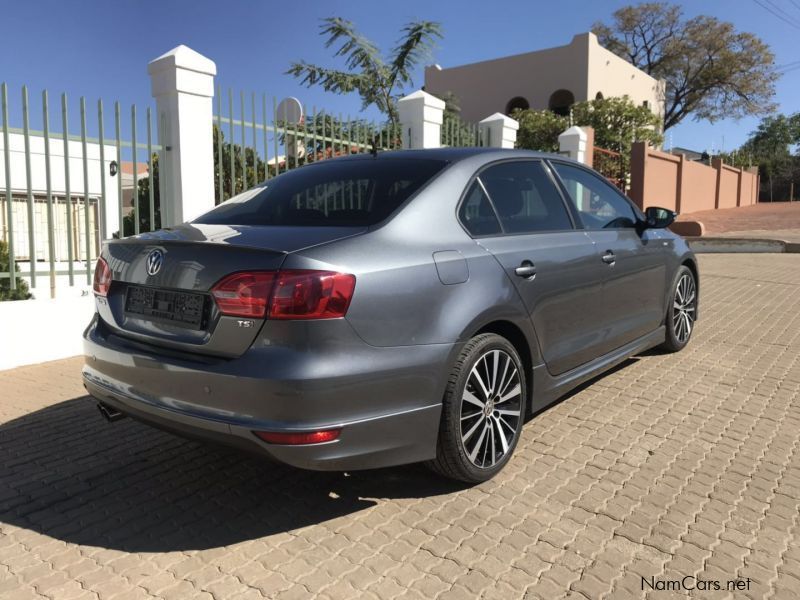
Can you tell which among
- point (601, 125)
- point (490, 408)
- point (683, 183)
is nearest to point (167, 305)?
point (490, 408)

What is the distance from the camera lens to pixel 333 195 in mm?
3432

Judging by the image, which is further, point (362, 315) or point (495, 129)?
point (495, 129)

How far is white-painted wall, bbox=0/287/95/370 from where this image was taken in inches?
211

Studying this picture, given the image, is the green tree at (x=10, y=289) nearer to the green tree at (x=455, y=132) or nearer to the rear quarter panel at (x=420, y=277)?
the rear quarter panel at (x=420, y=277)

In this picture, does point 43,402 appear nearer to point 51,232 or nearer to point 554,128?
point 51,232

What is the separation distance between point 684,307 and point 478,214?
310cm

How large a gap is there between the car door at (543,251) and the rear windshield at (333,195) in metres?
0.34

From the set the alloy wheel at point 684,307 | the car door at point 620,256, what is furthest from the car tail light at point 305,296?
the alloy wheel at point 684,307

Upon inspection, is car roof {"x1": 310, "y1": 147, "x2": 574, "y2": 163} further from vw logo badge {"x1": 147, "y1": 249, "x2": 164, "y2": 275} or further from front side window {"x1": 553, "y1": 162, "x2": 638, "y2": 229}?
vw logo badge {"x1": 147, "y1": 249, "x2": 164, "y2": 275}

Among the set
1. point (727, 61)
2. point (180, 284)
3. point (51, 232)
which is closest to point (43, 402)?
point (51, 232)

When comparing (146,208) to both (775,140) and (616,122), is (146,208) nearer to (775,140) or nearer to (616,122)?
(616,122)

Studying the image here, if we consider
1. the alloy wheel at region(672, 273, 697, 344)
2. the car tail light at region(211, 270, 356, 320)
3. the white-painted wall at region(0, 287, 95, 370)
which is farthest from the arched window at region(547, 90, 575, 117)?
the car tail light at region(211, 270, 356, 320)

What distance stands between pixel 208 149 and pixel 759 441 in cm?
544

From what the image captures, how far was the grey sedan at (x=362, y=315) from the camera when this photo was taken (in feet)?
7.97
